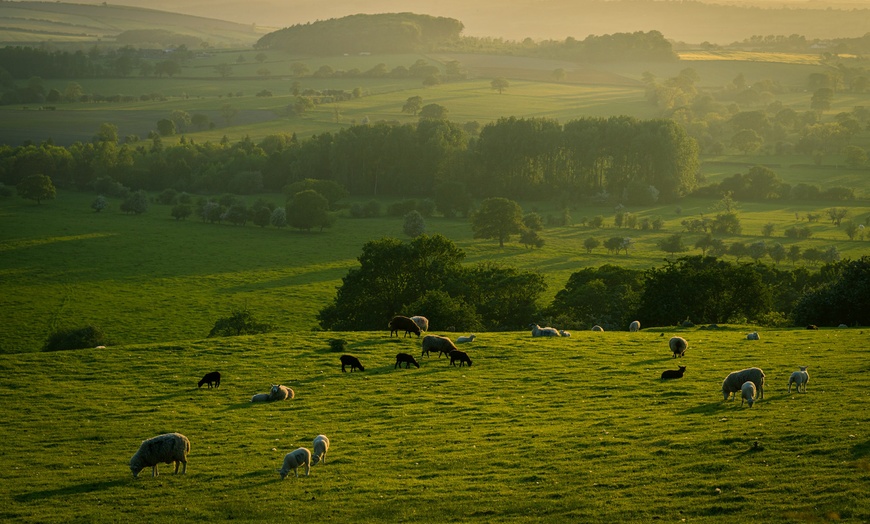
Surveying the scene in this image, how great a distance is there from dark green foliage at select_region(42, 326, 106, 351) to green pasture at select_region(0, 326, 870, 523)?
19.1 m

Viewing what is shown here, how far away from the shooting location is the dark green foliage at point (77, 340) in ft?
177

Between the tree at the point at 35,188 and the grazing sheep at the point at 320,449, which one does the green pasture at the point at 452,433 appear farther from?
the tree at the point at 35,188

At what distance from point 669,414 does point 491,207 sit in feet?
269

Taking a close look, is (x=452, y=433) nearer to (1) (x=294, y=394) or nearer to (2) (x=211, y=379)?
(1) (x=294, y=394)

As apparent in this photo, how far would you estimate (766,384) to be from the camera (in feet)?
89.2

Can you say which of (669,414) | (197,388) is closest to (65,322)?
(197,388)

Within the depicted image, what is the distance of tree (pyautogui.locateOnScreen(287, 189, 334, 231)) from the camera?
112 m

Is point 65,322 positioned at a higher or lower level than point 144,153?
lower

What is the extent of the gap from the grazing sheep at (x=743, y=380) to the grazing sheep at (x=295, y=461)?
13.6m

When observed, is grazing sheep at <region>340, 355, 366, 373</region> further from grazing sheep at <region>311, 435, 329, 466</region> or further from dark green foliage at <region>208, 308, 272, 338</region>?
dark green foliage at <region>208, 308, 272, 338</region>

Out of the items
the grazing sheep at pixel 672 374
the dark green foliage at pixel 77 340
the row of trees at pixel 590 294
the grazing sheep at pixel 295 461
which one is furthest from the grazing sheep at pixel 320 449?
the dark green foliage at pixel 77 340

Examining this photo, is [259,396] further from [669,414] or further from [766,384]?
[766,384]

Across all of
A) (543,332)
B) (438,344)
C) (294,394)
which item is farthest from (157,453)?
(543,332)

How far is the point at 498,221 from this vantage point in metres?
105
